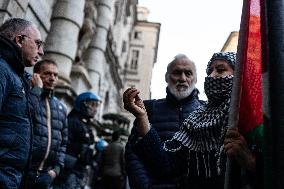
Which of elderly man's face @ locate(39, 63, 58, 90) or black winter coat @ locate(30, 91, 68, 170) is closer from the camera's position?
black winter coat @ locate(30, 91, 68, 170)

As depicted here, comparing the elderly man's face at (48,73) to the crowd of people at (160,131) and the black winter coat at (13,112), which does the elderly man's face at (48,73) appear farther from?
the black winter coat at (13,112)

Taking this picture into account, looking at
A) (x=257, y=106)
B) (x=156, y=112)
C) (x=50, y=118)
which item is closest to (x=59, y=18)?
(x=50, y=118)

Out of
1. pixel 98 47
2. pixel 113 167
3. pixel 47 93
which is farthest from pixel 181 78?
pixel 98 47

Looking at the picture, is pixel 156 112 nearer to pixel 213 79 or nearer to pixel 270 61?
pixel 213 79

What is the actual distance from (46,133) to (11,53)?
1.37 m

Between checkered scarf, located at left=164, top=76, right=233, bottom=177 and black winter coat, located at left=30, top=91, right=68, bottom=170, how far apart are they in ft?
5.63

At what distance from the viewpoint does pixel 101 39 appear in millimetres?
16594

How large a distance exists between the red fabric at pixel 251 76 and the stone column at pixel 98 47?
48.4ft

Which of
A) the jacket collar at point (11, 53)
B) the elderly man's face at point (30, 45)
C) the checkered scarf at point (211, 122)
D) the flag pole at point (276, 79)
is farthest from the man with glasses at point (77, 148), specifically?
the flag pole at point (276, 79)

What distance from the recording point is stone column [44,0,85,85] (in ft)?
33.8

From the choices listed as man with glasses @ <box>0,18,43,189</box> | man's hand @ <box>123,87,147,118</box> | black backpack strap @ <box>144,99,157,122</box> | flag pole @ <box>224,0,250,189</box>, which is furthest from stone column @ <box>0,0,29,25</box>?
flag pole @ <box>224,0,250,189</box>

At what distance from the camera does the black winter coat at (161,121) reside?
2.70 meters

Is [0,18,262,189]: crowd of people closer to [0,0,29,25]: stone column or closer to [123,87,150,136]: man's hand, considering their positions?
[123,87,150,136]: man's hand

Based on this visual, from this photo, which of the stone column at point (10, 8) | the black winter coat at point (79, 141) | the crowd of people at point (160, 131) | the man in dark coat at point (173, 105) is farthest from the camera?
the stone column at point (10, 8)
